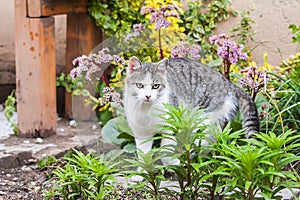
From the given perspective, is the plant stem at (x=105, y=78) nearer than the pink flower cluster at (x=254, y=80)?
No

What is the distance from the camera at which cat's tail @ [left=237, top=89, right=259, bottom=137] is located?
11.9ft

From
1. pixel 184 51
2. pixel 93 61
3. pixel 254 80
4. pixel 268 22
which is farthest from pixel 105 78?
pixel 268 22

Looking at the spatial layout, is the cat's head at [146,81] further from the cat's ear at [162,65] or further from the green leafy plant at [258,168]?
the green leafy plant at [258,168]

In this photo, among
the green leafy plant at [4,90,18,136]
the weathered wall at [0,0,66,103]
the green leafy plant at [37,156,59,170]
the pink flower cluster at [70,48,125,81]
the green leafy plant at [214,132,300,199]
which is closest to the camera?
the green leafy plant at [214,132,300,199]

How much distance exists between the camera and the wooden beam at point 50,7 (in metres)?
4.55

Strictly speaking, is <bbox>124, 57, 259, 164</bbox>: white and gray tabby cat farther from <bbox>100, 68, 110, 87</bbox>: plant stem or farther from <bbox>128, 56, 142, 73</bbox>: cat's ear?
<bbox>100, 68, 110, 87</bbox>: plant stem

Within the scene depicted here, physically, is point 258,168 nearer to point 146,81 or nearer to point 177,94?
point 146,81

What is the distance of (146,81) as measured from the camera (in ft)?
11.3

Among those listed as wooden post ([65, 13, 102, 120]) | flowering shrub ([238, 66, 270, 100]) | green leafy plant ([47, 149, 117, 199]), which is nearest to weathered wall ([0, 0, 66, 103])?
wooden post ([65, 13, 102, 120])

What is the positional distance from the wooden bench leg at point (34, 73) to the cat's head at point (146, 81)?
4.40ft

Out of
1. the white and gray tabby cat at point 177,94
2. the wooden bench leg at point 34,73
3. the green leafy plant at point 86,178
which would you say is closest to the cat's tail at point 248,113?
the white and gray tabby cat at point 177,94

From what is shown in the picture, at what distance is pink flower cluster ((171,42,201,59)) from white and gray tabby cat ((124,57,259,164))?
0.92ft

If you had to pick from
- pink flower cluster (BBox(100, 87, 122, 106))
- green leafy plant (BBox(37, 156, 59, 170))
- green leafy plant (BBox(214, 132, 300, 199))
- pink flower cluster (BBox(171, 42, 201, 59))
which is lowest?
green leafy plant (BBox(37, 156, 59, 170))

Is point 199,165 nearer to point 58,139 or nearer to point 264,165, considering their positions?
point 264,165
